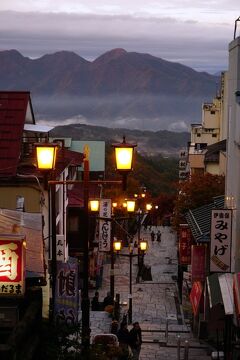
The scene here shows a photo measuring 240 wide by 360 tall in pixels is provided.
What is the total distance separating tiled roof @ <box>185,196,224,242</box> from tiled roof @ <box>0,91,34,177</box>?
7746 millimetres

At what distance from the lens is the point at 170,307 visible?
37969mm

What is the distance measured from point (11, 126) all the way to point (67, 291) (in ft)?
41.8

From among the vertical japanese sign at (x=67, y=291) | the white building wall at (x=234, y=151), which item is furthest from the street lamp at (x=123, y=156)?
the white building wall at (x=234, y=151)

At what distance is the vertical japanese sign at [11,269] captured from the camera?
11.1 m

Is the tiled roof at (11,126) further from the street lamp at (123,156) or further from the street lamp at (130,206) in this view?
the street lamp at (123,156)

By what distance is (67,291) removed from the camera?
1850 cm

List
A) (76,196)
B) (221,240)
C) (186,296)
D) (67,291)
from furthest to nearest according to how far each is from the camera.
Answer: (76,196) < (186,296) < (221,240) < (67,291)

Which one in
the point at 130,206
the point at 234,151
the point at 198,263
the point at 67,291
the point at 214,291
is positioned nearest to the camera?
the point at 67,291

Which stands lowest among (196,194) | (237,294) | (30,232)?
(237,294)

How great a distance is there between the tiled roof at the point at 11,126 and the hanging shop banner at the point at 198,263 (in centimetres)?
809

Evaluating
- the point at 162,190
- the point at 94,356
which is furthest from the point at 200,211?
the point at 162,190

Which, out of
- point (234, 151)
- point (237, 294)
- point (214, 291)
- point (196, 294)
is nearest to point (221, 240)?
point (214, 291)

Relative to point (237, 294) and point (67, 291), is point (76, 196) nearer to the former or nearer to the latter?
point (67, 291)

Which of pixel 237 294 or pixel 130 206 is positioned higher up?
pixel 130 206
